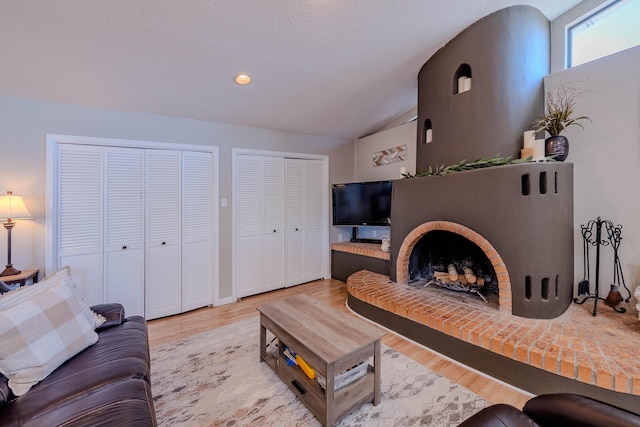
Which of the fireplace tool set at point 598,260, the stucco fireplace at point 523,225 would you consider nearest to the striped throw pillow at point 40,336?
the stucco fireplace at point 523,225

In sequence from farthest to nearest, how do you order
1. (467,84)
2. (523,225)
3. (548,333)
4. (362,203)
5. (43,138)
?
(362,203), (467,84), (43,138), (523,225), (548,333)

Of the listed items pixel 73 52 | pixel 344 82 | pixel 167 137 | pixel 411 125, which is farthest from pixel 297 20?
pixel 411 125

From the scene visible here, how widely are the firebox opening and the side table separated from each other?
367 cm

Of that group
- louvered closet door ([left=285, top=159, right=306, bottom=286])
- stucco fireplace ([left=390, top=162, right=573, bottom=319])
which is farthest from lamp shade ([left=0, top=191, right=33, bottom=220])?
stucco fireplace ([left=390, top=162, right=573, bottom=319])

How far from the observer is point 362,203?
417 centimetres

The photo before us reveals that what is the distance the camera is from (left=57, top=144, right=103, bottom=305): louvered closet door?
105 inches

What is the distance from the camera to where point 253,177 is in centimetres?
378

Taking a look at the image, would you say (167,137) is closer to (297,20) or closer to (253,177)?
(253,177)

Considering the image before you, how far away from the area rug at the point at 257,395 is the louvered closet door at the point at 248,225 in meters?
1.38

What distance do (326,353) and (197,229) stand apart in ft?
8.17

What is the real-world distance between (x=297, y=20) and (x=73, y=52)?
1.75 meters

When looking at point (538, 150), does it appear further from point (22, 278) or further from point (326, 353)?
point (22, 278)

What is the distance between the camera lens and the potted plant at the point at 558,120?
2301 millimetres

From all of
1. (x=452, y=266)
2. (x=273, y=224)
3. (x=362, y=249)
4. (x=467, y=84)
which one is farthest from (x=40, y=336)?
(x=467, y=84)
